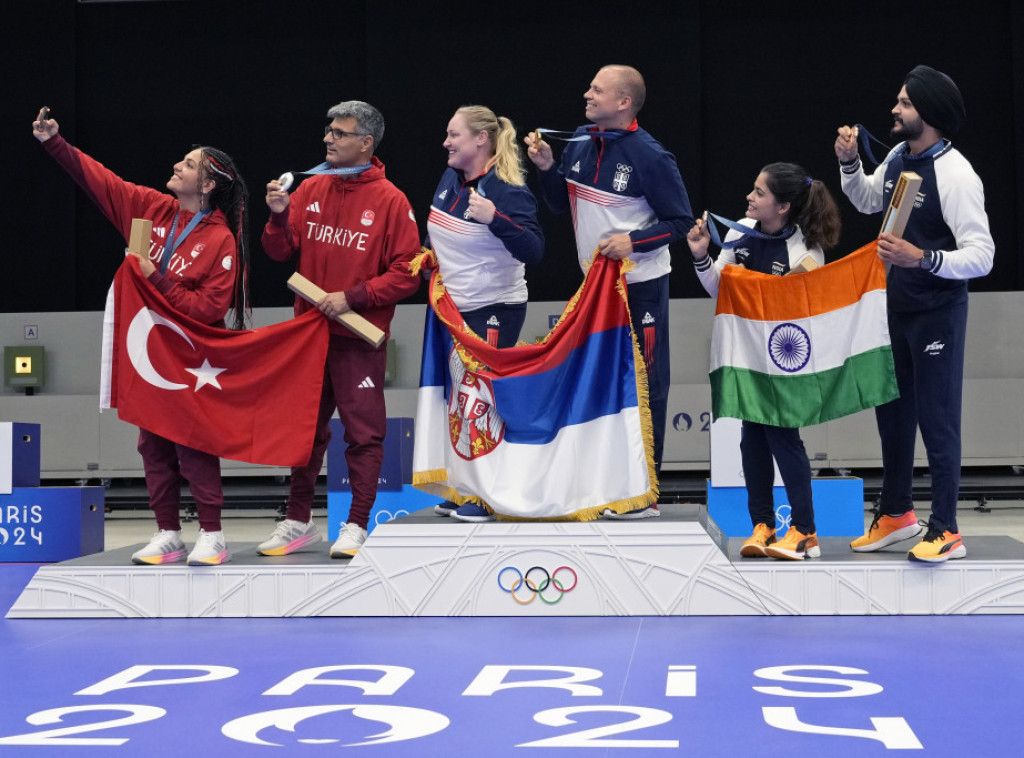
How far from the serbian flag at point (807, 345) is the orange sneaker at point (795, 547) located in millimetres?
413

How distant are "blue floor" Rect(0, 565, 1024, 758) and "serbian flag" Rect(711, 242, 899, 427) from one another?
2.58ft

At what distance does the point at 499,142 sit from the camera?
4406mm

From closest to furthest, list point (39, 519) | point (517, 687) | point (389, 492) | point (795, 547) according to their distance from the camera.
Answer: point (517, 687) → point (795, 547) → point (39, 519) → point (389, 492)

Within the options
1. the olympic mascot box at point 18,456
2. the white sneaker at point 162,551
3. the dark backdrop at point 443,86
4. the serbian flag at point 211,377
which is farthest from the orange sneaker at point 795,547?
the dark backdrop at point 443,86

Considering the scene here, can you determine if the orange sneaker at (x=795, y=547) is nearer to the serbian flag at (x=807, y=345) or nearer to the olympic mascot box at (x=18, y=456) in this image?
the serbian flag at (x=807, y=345)

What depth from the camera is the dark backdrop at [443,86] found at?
34.4ft

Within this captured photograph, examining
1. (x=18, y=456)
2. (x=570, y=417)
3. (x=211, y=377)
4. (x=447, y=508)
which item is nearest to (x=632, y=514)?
(x=570, y=417)

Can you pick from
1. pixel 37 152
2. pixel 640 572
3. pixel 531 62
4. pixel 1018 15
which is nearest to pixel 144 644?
pixel 640 572

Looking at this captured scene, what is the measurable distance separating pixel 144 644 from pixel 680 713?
1835mm

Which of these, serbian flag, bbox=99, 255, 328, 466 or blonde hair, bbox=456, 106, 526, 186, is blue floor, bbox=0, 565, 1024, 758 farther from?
blonde hair, bbox=456, 106, 526, 186

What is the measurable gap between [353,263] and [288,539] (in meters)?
1.13

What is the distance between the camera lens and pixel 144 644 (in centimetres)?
361

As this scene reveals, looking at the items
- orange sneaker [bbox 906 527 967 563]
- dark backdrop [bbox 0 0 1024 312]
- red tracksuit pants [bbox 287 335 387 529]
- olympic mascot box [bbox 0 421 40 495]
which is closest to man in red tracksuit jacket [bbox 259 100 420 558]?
red tracksuit pants [bbox 287 335 387 529]

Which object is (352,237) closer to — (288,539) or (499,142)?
(499,142)
